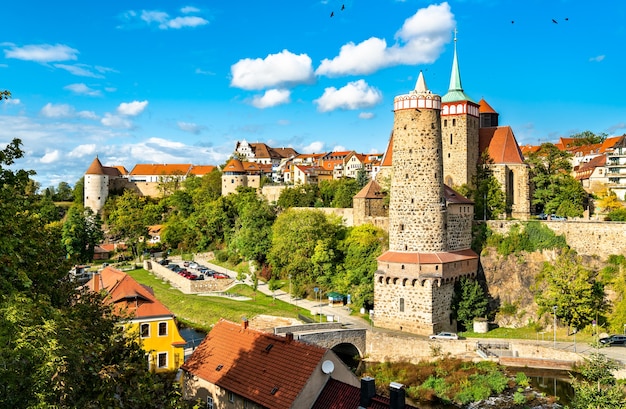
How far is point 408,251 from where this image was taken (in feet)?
121

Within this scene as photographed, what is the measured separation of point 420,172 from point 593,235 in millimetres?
13222

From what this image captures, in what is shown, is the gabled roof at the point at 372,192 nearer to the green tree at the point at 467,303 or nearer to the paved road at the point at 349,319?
the paved road at the point at 349,319

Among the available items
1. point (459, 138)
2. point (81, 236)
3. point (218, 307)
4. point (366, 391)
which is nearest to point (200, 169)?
point (81, 236)

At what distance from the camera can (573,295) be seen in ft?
114

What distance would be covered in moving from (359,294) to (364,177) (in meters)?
34.8

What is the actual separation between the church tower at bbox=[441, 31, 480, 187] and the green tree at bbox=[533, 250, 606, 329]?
12554mm

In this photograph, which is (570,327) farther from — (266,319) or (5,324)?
(5,324)

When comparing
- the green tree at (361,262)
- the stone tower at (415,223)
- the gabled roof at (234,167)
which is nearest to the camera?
the stone tower at (415,223)

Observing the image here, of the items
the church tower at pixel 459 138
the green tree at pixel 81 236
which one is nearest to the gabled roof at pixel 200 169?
the green tree at pixel 81 236

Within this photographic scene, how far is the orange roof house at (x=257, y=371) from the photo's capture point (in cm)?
1891

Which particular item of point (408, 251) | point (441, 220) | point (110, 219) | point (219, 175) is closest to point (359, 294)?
point (408, 251)

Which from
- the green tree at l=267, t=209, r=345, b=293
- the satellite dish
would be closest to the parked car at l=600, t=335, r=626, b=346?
the satellite dish

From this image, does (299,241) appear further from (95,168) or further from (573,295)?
(95,168)

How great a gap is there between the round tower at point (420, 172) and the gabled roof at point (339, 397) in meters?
18.8
